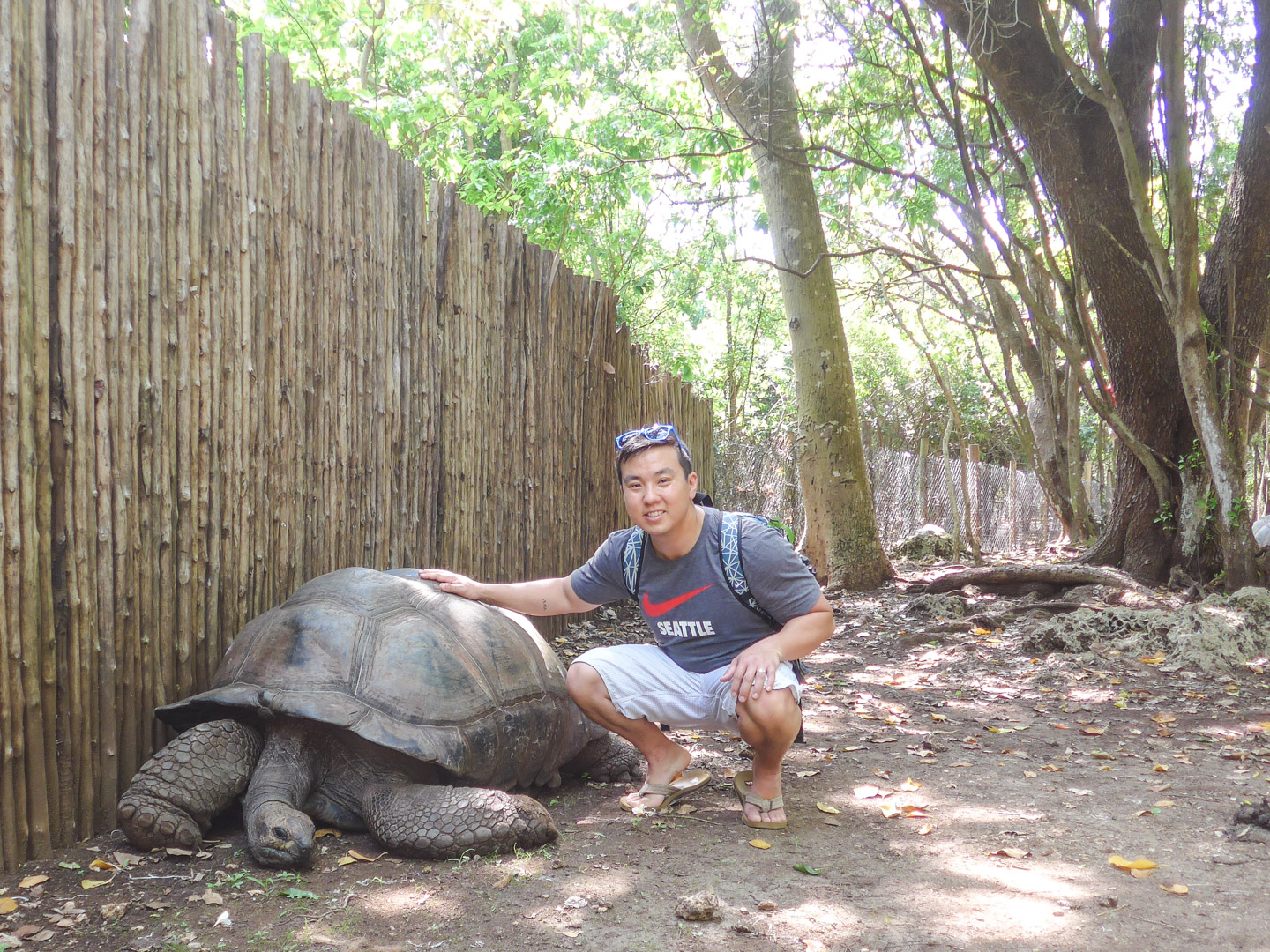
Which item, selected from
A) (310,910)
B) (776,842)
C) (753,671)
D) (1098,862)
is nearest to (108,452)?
(310,910)

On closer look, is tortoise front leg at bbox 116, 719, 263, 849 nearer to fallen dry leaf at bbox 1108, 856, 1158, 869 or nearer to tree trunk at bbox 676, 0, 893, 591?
fallen dry leaf at bbox 1108, 856, 1158, 869

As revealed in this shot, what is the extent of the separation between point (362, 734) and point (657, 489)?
1.24 metres

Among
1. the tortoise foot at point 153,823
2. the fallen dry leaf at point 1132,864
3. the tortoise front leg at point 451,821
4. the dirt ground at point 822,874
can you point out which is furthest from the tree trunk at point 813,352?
the tortoise foot at point 153,823

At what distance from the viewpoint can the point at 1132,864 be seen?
9.25 ft

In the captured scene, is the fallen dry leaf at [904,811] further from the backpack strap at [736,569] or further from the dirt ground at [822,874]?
the backpack strap at [736,569]

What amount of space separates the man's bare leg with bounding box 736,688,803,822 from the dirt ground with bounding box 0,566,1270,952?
0.13 meters

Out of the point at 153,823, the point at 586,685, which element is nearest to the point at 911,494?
the point at 586,685

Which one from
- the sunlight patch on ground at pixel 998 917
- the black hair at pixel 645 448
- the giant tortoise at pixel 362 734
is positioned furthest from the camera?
the black hair at pixel 645 448

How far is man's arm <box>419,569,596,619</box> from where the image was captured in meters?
3.74

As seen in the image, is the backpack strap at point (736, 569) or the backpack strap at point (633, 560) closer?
the backpack strap at point (736, 569)

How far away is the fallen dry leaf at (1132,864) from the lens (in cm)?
280

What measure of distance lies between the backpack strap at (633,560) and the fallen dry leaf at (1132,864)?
5.71 feet

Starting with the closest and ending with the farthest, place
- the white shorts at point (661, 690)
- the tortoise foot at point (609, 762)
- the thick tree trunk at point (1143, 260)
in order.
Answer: the white shorts at point (661, 690)
the tortoise foot at point (609, 762)
the thick tree trunk at point (1143, 260)

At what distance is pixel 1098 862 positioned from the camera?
113 inches
